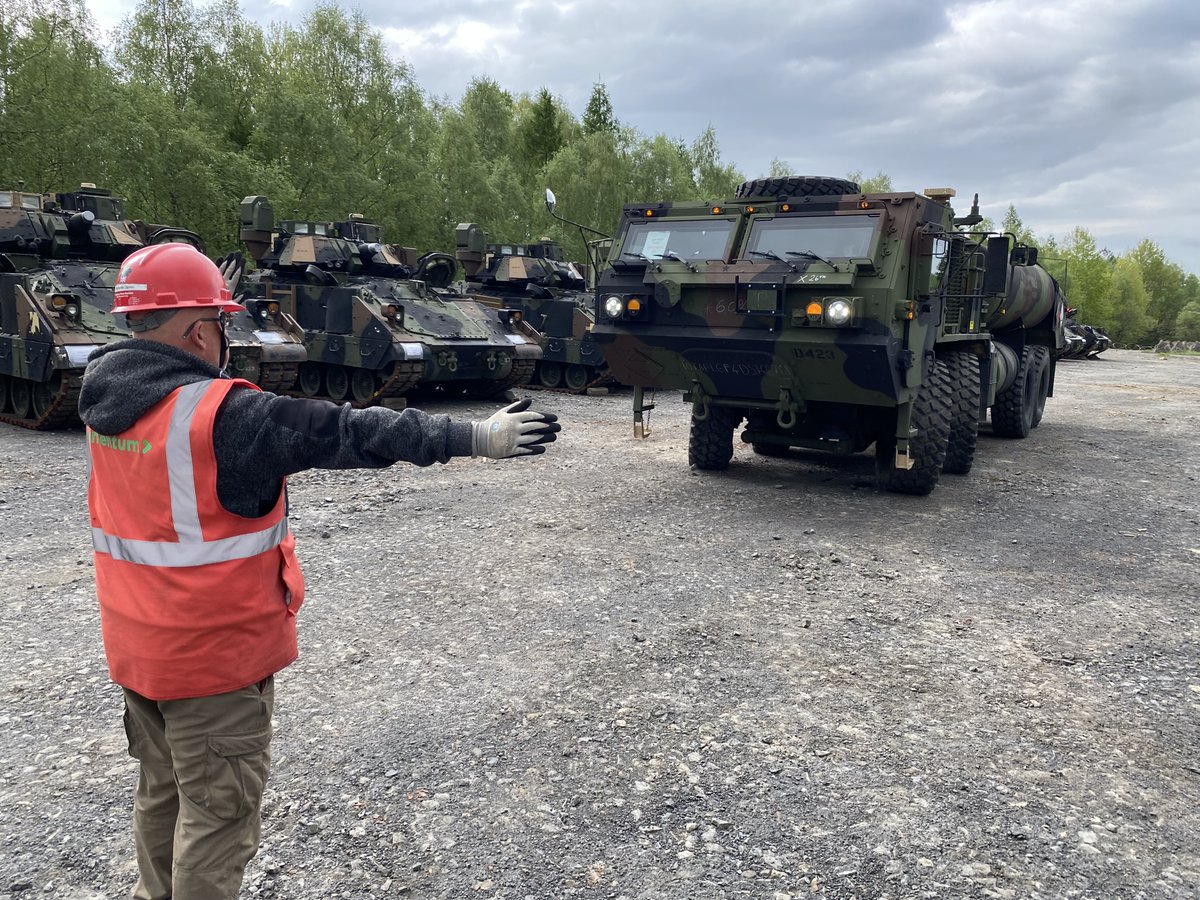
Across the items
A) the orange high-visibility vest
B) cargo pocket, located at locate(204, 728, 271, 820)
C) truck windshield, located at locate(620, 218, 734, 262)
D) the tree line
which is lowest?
cargo pocket, located at locate(204, 728, 271, 820)

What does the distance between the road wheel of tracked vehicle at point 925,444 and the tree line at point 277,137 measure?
17.5 metres

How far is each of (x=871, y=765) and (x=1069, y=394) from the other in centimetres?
1825

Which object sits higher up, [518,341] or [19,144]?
[19,144]

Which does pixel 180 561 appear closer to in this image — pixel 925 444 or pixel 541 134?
pixel 925 444

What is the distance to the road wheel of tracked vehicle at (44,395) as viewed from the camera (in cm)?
1056

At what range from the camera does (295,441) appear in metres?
2.16

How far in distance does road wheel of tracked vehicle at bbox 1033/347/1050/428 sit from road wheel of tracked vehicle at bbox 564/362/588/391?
6.95 m

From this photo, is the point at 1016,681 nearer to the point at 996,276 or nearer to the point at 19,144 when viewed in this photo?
the point at 996,276

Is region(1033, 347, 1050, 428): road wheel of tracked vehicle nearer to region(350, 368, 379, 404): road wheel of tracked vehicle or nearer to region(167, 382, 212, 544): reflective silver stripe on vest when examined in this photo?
region(350, 368, 379, 404): road wheel of tracked vehicle

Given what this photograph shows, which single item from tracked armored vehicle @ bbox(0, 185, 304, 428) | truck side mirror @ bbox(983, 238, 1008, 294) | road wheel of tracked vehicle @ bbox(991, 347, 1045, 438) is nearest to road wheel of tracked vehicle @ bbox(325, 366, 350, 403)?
tracked armored vehicle @ bbox(0, 185, 304, 428)

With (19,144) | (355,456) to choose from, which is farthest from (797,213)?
(19,144)

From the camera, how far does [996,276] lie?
9.27 meters

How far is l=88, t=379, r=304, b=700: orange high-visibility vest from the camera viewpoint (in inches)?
85.4

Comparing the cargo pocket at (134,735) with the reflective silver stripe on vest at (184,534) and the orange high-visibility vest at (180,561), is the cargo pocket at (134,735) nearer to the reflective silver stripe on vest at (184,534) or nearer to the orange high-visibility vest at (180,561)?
the orange high-visibility vest at (180,561)
